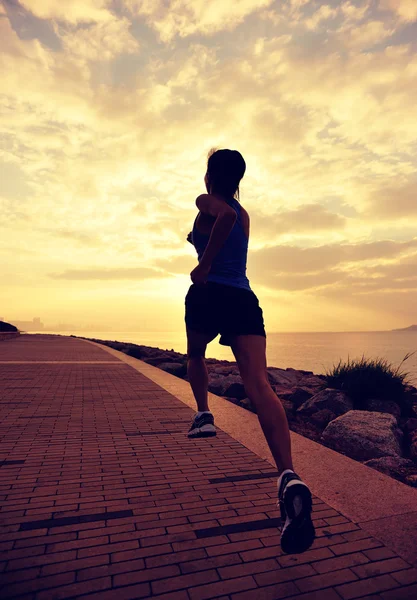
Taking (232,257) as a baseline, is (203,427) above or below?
below

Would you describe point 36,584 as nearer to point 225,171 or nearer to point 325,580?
point 325,580

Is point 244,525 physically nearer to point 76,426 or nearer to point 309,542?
point 309,542

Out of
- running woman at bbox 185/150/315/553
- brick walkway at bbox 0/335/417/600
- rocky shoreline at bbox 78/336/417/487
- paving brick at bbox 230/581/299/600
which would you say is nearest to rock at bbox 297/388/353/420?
rocky shoreline at bbox 78/336/417/487

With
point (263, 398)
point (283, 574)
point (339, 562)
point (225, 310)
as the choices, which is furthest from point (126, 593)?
point (225, 310)

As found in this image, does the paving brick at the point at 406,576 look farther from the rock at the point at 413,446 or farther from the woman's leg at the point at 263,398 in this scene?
the rock at the point at 413,446

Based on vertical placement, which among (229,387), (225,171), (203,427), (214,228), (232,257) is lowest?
(203,427)

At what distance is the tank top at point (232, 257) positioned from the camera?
2.63 meters

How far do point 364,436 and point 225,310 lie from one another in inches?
110

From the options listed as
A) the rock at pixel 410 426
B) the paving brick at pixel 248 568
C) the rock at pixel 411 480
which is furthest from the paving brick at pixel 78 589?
the rock at pixel 410 426

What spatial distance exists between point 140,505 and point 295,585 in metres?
1.11

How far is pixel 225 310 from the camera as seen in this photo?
2.54 meters

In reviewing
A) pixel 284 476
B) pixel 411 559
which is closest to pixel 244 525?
pixel 284 476

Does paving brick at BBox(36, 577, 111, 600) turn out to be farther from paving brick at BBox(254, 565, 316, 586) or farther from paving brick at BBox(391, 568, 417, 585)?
paving brick at BBox(391, 568, 417, 585)

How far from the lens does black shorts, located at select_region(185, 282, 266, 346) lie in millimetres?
2508
